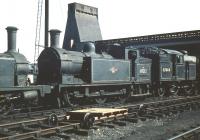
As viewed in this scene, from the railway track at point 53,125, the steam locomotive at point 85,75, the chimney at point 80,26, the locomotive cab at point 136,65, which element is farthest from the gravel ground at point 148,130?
the chimney at point 80,26

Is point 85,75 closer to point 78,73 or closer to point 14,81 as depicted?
point 78,73

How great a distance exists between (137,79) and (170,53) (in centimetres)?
464

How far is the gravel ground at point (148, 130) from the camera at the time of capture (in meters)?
8.72

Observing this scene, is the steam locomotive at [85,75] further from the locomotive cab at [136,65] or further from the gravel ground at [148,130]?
the gravel ground at [148,130]

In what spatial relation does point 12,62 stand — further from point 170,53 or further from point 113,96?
point 170,53

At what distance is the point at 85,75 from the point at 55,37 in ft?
8.06

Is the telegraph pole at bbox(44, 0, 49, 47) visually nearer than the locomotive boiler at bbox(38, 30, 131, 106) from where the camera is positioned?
No

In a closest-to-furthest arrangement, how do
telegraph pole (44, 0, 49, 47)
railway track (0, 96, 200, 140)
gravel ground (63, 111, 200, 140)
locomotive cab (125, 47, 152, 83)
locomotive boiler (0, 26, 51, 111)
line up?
1. railway track (0, 96, 200, 140)
2. gravel ground (63, 111, 200, 140)
3. locomotive boiler (0, 26, 51, 111)
4. locomotive cab (125, 47, 152, 83)
5. telegraph pole (44, 0, 49, 47)

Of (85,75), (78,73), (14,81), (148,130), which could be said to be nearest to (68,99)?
(78,73)

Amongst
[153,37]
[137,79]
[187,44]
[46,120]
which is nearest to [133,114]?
[46,120]

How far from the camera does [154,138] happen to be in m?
8.55

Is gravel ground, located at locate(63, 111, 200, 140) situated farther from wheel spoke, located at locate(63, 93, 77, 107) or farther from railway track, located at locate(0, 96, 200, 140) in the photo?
wheel spoke, located at locate(63, 93, 77, 107)

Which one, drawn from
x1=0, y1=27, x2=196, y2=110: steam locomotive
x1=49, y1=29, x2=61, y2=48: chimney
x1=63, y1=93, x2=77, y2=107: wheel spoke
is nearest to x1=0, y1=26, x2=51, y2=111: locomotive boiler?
x1=0, y1=27, x2=196, y2=110: steam locomotive

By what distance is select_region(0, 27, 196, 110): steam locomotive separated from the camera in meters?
12.9
